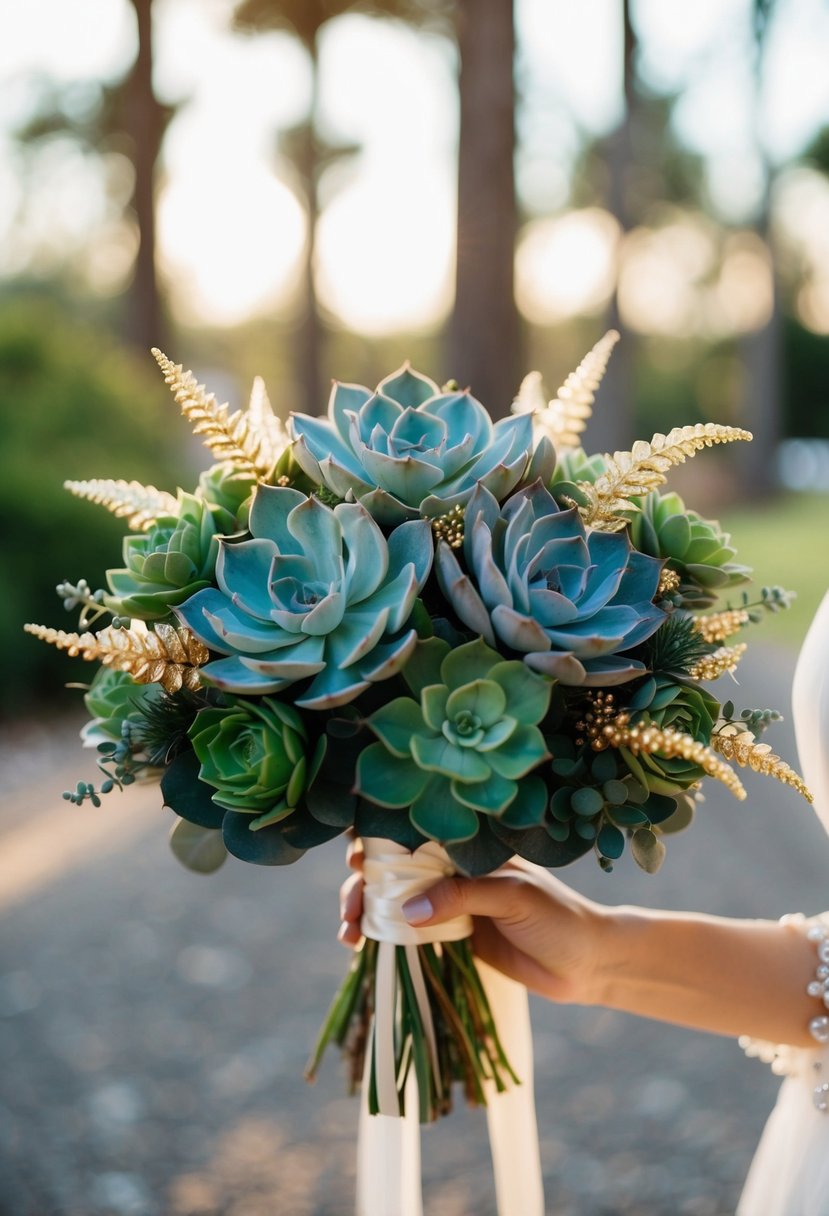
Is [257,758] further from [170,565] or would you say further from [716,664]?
[716,664]

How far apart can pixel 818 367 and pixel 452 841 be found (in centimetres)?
2651

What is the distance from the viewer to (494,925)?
1.66 m

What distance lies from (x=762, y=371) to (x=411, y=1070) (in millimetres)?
19899

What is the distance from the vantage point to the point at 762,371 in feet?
65.3

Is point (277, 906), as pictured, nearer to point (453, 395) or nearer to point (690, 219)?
point (453, 395)

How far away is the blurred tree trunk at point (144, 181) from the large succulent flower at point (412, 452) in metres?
10.4

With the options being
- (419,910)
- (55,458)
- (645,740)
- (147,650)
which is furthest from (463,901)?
(55,458)

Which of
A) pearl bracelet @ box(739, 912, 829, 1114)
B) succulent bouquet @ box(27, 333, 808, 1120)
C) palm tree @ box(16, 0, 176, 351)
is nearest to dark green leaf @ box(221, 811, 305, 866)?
succulent bouquet @ box(27, 333, 808, 1120)

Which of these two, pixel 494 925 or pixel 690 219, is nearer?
pixel 494 925

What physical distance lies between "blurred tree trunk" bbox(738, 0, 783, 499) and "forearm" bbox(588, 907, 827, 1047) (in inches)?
734

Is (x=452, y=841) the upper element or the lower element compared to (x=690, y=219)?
lower

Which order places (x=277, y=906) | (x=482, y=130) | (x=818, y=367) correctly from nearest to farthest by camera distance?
(x=277, y=906), (x=482, y=130), (x=818, y=367)

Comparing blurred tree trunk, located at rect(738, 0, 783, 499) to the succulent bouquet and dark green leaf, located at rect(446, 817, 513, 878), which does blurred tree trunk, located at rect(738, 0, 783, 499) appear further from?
dark green leaf, located at rect(446, 817, 513, 878)

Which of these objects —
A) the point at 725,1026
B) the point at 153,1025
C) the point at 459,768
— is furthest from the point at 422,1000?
the point at 153,1025
